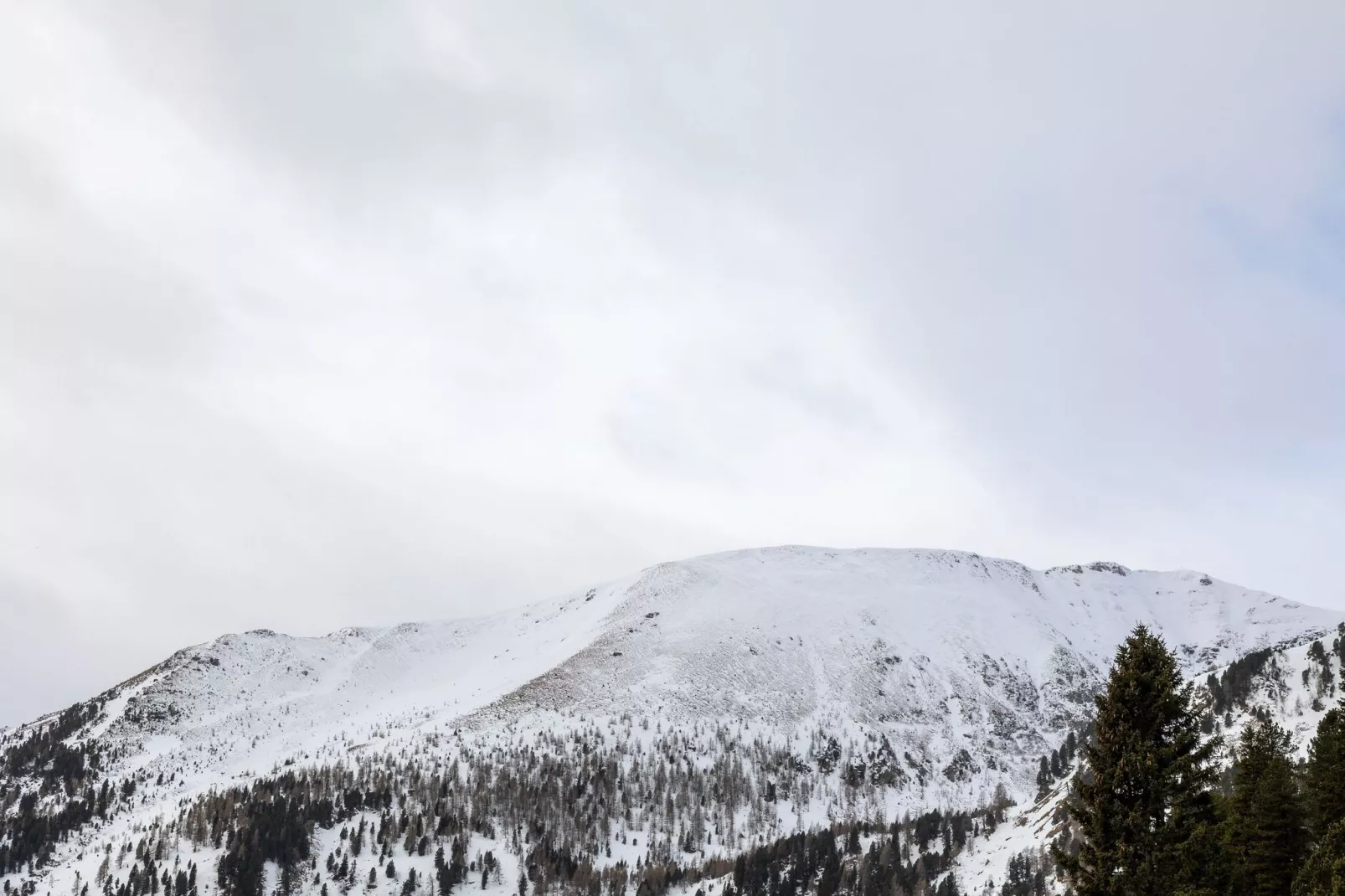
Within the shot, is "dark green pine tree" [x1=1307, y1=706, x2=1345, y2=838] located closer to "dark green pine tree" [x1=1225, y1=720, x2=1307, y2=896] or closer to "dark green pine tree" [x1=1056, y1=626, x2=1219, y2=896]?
"dark green pine tree" [x1=1225, y1=720, x2=1307, y2=896]

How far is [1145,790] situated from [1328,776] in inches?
861

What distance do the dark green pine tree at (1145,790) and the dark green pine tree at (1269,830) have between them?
15888 mm

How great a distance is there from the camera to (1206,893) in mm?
25656

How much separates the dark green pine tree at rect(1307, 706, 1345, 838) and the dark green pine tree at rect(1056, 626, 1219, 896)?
17304 mm

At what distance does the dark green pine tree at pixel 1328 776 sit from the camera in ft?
133

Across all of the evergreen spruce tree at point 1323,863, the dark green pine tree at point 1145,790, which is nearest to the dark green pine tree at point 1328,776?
the evergreen spruce tree at point 1323,863

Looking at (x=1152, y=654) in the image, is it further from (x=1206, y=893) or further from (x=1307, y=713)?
(x=1307, y=713)

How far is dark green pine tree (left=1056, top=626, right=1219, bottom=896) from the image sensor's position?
89.1 ft

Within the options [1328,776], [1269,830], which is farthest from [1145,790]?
[1328,776]

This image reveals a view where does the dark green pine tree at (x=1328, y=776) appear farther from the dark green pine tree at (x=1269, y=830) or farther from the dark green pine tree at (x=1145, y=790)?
the dark green pine tree at (x=1145, y=790)

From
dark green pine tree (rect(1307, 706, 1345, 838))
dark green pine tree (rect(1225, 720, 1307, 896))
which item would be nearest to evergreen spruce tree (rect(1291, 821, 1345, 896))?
dark green pine tree (rect(1225, 720, 1307, 896))

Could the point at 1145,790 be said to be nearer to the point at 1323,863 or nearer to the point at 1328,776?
the point at 1323,863

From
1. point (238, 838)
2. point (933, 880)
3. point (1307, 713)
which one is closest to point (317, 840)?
point (238, 838)

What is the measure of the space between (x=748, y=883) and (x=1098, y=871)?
191m
